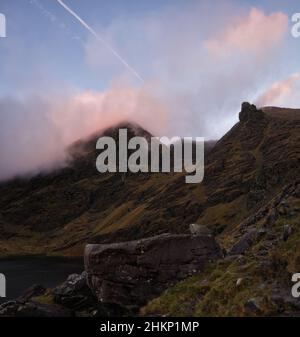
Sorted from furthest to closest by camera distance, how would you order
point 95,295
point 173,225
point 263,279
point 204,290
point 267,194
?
point 173,225
point 267,194
point 95,295
point 204,290
point 263,279

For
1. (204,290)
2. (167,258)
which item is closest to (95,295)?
(167,258)

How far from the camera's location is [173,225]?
19650 centimetres

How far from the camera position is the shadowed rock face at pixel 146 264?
30.0 m

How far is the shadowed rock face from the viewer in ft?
98.3

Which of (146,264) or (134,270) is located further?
(134,270)

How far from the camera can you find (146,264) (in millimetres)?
30641

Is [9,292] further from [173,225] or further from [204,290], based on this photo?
[173,225]

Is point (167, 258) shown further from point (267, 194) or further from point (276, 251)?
point (267, 194)

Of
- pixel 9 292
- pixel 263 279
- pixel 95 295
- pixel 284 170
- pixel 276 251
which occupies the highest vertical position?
pixel 284 170

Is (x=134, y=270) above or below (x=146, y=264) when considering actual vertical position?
below
